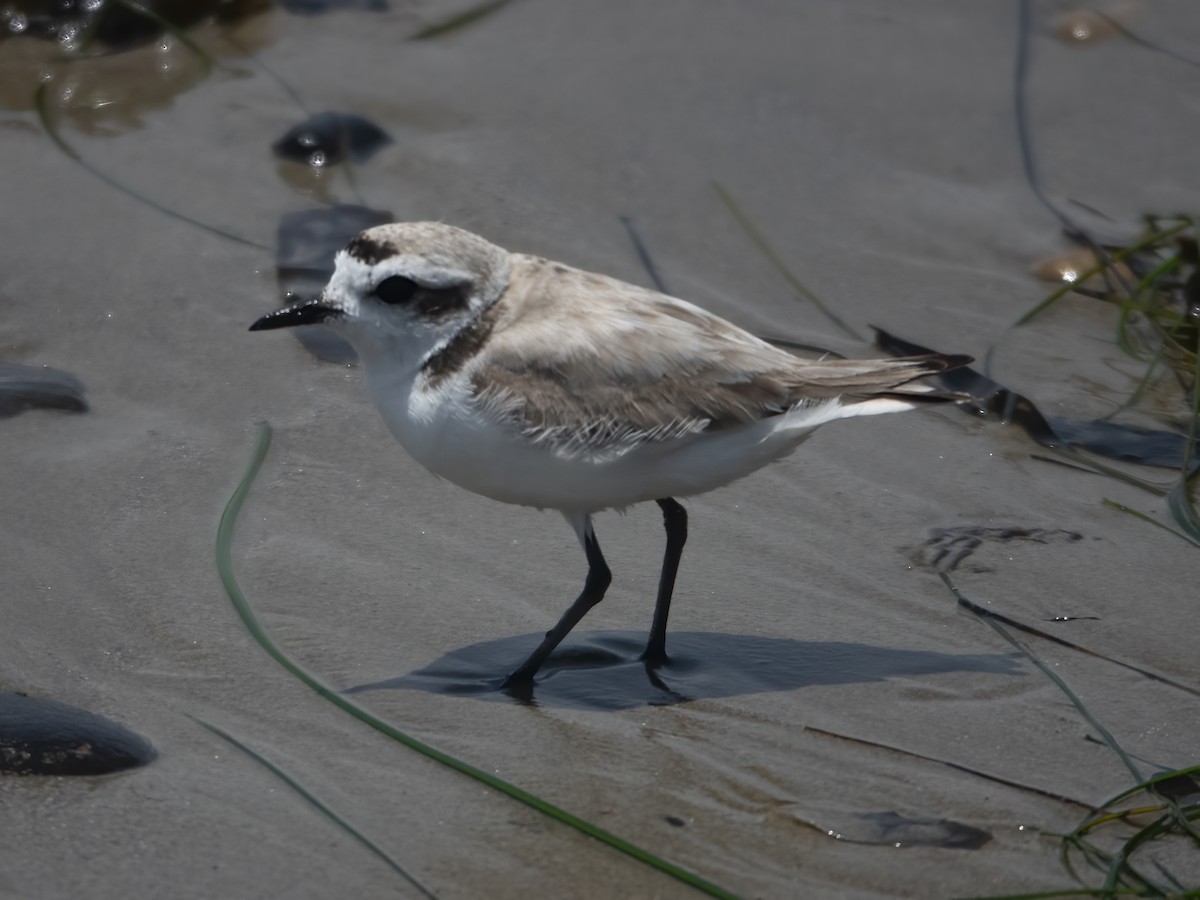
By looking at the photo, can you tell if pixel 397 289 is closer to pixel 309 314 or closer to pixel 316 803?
pixel 309 314

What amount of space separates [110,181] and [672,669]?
3.53 meters

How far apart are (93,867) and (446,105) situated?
4522mm

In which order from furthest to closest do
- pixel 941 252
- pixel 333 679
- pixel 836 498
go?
pixel 941 252 → pixel 836 498 → pixel 333 679

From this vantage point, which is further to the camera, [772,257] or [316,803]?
[772,257]

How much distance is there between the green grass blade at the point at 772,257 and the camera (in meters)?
5.73

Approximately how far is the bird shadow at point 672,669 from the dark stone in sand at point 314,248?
5.79ft

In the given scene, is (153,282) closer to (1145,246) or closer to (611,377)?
(611,377)

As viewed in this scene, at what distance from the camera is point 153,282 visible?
18.3 ft

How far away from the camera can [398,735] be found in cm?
344

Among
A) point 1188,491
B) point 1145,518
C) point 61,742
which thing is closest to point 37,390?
point 61,742

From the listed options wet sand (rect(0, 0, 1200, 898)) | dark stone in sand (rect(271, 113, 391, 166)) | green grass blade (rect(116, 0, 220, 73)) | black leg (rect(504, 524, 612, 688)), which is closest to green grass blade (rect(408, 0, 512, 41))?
wet sand (rect(0, 0, 1200, 898))

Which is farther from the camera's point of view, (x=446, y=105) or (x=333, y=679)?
(x=446, y=105)

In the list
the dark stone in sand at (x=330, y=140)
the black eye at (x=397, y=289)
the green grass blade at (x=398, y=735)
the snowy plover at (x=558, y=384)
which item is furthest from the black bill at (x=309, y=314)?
the dark stone in sand at (x=330, y=140)

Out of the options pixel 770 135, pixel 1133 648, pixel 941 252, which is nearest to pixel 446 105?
pixel 770 135
